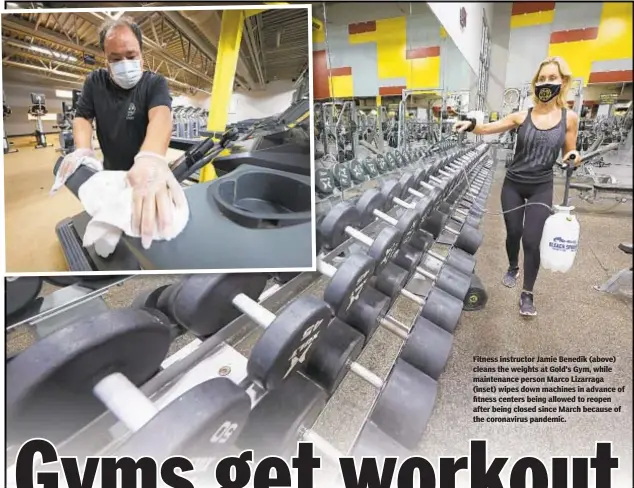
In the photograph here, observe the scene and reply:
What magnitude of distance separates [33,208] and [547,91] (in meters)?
1.14

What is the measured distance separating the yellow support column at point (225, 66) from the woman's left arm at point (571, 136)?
76 centimetres

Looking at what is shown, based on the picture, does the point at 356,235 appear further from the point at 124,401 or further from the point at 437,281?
the point at 124,401

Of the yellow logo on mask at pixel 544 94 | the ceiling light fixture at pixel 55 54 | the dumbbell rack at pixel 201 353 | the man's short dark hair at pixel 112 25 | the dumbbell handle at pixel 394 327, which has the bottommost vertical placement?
the dumbbell handle at pixel 394 327

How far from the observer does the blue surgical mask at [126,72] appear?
27.0 inches

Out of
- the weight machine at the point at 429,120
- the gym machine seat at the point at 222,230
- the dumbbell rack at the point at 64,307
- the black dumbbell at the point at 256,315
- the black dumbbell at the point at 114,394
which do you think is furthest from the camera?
the weight machine at the point at 429,120

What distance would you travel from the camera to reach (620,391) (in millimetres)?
734

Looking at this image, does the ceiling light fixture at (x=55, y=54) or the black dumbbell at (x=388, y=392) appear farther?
the black dumbbell at (x=388, y=392)

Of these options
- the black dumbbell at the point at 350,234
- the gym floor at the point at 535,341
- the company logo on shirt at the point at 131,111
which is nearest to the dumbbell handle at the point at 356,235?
the black dumbbell at the point at 350,234

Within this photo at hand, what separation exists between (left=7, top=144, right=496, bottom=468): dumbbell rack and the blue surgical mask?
1.96 ft

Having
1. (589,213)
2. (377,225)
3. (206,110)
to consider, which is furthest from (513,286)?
(206,110)

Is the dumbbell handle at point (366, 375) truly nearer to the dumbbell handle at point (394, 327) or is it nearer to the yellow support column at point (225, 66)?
the dumbbell handle at point (394, 327)

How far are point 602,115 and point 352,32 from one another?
0.58 m

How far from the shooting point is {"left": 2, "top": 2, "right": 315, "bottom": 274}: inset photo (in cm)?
68

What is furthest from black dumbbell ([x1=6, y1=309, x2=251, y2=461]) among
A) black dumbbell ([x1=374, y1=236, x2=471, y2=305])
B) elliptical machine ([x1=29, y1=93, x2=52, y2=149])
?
black dumbbell ([x1=374, y1=236, x2=471, y2=305])
